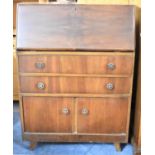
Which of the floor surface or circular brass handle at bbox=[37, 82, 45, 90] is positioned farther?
the floor surface

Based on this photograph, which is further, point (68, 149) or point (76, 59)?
point (68, 149)

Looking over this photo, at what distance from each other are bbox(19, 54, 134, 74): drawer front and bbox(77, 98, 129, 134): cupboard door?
0.21 meters

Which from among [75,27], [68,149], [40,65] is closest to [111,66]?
[75,27]

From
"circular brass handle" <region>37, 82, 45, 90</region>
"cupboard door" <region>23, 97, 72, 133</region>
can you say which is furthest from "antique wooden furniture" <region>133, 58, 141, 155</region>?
"circular brass handle" <region>37, 82, 45, 90</region>

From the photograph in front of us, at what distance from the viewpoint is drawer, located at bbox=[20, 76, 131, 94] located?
64.4 inches

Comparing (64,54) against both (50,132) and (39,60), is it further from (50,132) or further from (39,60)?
(50,132)

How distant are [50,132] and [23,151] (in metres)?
0.26

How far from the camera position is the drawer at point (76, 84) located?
163 centimetres

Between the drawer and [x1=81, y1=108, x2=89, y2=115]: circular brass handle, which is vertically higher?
the drawer

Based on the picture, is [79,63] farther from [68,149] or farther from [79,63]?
[68,149]

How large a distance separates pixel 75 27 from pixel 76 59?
22cm

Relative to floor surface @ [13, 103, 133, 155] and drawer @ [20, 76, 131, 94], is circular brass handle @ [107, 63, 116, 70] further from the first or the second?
floor surface @ [13, 103, 133, 155]

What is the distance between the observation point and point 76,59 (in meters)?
1.60

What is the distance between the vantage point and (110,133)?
69.0 inches
